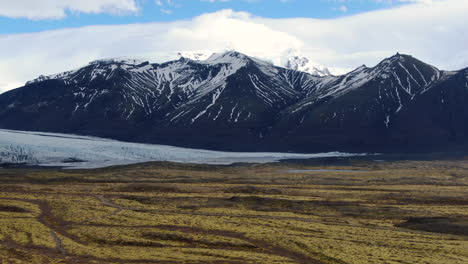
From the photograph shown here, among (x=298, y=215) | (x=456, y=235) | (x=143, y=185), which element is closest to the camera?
(x=456, y=235)

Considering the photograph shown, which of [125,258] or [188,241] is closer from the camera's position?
[125,258]

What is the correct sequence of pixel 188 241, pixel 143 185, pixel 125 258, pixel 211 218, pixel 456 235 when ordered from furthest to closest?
1. pixel 143 185
2. pixel 211 218
3. pixel 456 235
4. pixel 188 241
5. pixel 125 258

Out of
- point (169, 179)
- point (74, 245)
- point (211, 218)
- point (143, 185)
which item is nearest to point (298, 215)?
point (211, 218)

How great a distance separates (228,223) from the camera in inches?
3123

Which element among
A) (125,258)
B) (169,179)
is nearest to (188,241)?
(125,258)

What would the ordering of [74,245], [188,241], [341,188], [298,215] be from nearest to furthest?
[74,245] < [188,241] < [298,215] < [341,188]

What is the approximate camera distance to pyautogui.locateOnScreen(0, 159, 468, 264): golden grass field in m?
59.7

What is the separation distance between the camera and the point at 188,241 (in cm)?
6681

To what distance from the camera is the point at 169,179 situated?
6275 inches

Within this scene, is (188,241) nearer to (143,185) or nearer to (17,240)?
(17,240)

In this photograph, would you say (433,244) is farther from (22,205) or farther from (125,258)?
(22,205)

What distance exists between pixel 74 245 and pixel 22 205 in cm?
3314

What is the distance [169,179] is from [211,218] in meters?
76.5

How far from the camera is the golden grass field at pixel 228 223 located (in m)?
59.7
